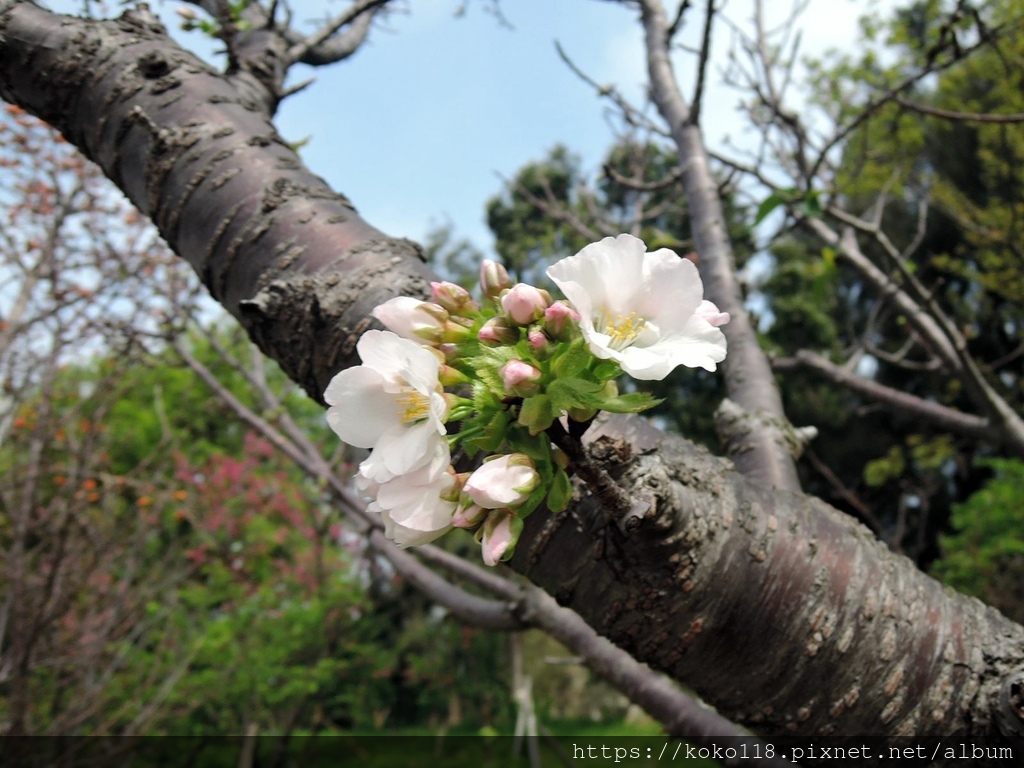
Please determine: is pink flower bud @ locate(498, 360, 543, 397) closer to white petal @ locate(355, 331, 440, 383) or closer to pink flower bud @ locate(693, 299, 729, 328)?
white petal @ locate(355, 331, 440, 383)

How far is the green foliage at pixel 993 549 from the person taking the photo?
6.82m

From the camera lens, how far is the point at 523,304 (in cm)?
72

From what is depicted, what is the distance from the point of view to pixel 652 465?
2.89 ft

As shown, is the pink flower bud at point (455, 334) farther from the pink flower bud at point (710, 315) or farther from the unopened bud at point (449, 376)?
the pink flower bud at point (710, 315)

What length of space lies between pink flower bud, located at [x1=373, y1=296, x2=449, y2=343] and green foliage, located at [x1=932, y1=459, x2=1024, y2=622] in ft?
24.7

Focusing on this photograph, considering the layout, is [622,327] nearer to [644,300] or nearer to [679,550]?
[644,300]

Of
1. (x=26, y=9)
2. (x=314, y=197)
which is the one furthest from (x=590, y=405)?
(x=26, y=9)

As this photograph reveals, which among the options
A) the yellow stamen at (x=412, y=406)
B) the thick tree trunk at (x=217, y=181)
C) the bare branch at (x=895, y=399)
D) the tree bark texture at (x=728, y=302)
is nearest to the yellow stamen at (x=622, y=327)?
the yellow stamen at (x=412, y=406)

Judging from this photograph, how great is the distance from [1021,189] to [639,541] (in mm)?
13974

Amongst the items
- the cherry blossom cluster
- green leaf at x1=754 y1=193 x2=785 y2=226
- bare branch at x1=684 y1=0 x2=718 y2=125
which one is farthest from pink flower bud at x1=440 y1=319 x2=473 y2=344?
green leaf at x1=754 y1=193 x2=785 y2=226

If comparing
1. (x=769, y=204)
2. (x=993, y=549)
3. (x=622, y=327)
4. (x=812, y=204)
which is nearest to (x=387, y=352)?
(x=622, y=327)

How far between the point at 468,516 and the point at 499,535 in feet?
0.13

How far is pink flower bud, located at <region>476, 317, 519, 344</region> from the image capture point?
2.42ft

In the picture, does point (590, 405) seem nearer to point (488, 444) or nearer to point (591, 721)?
point (488, 444)
